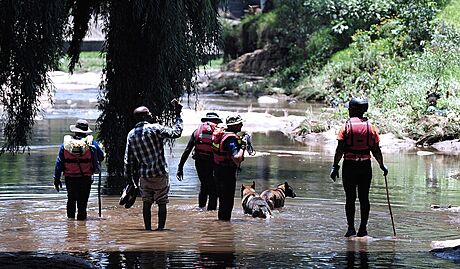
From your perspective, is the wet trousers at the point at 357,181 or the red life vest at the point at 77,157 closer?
the wet trousers at the point at 357,181

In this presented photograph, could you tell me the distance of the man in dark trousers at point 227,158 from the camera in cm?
1343

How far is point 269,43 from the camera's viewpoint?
50062mm

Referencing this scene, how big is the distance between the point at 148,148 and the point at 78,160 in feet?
4.63

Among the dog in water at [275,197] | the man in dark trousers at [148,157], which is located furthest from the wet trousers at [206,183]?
the man in dark trousers at [148,157]

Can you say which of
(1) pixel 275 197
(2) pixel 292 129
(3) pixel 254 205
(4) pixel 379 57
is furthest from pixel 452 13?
(3) pixel 254 205

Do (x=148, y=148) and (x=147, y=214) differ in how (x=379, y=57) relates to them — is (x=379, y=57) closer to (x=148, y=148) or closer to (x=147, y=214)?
(x=147, y=214)

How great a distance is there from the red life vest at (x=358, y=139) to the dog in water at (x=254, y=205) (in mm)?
2349

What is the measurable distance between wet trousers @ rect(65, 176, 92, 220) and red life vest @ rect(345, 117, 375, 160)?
3.78 m

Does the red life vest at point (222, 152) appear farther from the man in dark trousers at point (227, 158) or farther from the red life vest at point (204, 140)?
the red life vest at point (204, 140)

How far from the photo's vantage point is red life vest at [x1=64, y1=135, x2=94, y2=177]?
13500mm

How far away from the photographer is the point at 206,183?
15.0m

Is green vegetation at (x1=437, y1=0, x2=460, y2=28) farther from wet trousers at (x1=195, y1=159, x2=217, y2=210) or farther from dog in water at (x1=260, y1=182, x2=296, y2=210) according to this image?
wet trousers at (x1=195, y1=159, x2=217, y2=210)

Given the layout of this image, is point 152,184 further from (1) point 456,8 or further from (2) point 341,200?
(1) point 456,8

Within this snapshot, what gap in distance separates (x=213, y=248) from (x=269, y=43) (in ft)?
128
